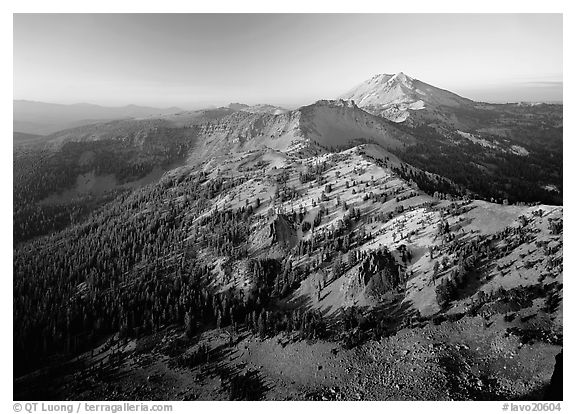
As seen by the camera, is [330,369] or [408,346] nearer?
[330,369]

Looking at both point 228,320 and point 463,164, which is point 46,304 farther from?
point 463,164

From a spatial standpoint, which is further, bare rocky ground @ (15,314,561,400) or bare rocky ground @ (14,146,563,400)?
bare rocky ground @ (14,146,563,400)

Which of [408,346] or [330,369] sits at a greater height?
[408,346]

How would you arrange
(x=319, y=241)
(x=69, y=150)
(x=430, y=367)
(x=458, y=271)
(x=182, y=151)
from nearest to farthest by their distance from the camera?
(x=430, y=367), (x=458, y=271), (x=319, y=241), (x=69, y=150), (x=182, y=151)

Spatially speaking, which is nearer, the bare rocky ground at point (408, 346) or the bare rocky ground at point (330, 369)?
the bare rocky ground at point (330, 369)

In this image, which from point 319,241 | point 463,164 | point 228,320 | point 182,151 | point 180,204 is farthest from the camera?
point 182,151

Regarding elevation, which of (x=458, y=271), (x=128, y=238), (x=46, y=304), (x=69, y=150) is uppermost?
(x=69, y=150)
